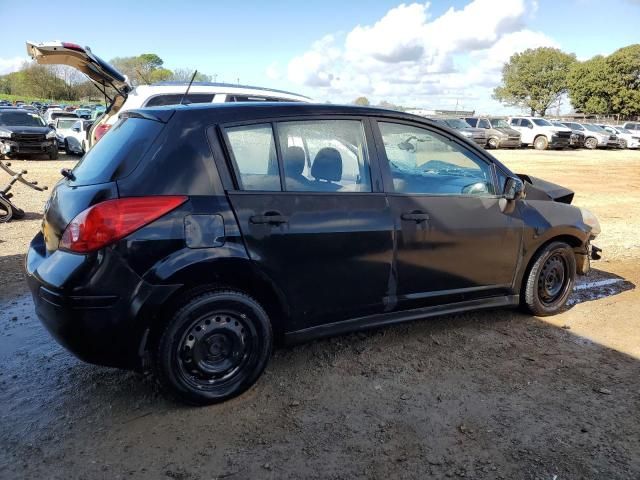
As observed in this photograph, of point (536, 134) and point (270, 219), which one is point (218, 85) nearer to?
point (270, 219)

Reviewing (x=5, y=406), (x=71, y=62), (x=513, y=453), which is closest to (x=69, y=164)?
(x=71, y=62)

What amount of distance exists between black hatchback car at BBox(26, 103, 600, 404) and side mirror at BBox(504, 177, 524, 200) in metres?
0.01

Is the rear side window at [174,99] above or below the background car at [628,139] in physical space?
above

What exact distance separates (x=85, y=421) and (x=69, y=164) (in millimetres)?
16950

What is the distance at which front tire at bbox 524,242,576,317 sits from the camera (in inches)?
170

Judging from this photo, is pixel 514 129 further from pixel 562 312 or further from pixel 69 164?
pixel 562 312

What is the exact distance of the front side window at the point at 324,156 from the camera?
3279 millimetres

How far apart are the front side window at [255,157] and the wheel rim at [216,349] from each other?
2.56 feet

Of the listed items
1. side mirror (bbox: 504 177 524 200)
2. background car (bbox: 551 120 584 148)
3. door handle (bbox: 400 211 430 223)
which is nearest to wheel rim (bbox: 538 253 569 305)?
side mirror (bbox: 504 177 524 200)

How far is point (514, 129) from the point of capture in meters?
28.8

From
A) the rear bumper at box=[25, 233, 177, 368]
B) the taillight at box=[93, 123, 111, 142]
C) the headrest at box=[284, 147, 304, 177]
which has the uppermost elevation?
the headrest at box=[284, 147, 304, 177]

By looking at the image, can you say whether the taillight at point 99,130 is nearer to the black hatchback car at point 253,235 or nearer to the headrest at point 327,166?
the black hatchback car at point 253,235

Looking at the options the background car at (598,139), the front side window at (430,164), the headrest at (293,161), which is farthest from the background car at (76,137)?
the background car at (598,139)

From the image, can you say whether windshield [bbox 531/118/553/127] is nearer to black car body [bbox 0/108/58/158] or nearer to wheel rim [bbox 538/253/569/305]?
black car body [bbox 0/108/58/158]
